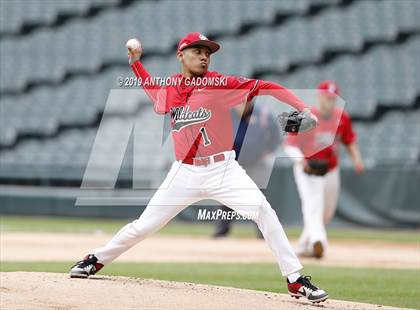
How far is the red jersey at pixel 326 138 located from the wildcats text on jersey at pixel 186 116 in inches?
194

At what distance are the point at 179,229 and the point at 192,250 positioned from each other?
16.5ft

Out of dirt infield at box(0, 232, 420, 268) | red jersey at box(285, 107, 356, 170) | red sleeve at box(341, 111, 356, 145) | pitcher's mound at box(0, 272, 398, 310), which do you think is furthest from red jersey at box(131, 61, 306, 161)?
red sleeve at box(341, 111, 356, 145)

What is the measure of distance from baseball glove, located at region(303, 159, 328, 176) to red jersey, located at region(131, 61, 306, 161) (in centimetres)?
481

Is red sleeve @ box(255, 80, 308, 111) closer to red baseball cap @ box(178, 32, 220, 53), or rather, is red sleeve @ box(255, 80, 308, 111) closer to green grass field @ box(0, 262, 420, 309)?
red baseball cap @ box(178, 32, 220, 53)

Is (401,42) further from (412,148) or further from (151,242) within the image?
(151,242)

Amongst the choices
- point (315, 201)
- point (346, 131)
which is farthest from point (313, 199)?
point (346, 131)

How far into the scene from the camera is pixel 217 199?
7.08 meters

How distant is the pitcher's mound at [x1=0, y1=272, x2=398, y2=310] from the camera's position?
612cm

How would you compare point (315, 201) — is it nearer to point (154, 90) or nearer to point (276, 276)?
point (276, 276)

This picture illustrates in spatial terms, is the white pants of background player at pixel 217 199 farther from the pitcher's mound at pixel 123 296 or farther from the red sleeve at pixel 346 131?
the red sleeve at pixel 346 131

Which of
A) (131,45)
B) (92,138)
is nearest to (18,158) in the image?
(92,138)

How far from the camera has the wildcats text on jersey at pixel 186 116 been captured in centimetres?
705

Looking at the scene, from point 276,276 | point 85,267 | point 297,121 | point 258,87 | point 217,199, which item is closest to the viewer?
point 297,121

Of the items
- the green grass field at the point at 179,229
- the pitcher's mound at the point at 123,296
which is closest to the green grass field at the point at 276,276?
the pitcher's mound at the point at 123,296
